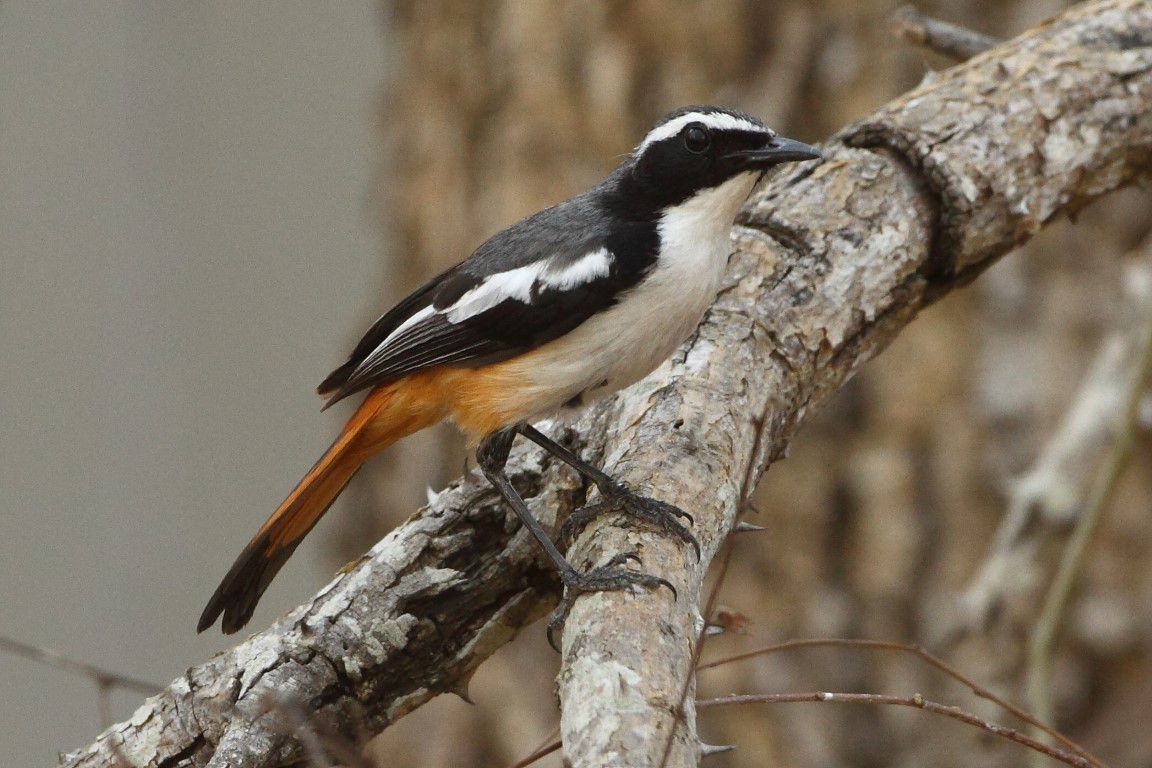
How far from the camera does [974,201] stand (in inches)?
142

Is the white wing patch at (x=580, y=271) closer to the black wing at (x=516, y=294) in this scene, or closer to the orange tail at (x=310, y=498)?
the black wing at (x=516, y=294)

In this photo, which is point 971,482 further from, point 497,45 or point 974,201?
point 497,45

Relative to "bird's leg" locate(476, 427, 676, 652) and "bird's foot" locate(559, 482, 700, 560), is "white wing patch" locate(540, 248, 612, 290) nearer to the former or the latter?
"bird's leg" locate(476, 427, 676, 652)

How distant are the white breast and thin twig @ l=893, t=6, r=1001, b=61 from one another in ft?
5.27

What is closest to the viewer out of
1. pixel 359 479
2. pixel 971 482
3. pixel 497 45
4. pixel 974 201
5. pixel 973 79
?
pixel 974 201

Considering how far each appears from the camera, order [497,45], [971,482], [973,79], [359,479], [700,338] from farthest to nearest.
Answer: [359,479] → [497,45] → [971,482] → [973,79] → [700,338]

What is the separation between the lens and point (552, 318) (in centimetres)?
313

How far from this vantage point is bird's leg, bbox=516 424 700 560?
2.58m

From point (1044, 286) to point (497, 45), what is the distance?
9.22 ft

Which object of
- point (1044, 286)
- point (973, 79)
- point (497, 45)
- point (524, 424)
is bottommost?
point (524, 424)

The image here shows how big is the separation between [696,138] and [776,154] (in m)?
0.23

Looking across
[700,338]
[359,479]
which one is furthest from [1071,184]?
[359,479]

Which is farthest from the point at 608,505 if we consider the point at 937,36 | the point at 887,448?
the point at 887,448

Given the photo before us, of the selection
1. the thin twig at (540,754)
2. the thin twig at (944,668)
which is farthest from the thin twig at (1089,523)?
the thin twig at (540,754)
